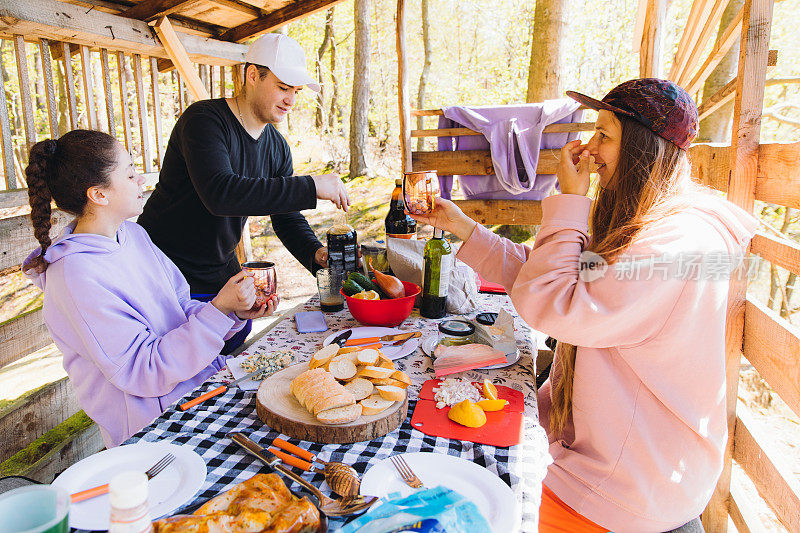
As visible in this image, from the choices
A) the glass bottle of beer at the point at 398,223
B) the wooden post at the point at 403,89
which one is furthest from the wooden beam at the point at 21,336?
the wooden post at the point at 403,89

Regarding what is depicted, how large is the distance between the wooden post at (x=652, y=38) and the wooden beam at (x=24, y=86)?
387cm

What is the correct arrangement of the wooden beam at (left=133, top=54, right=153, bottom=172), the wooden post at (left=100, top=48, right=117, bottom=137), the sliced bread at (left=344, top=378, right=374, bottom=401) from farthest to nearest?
the wooden beam at (left=133, top=54, right=153, bottom=172) < the wooden post at (left=100, top=48, right=117, bottom=137) < the sliced bread at (left=344, top=378, right=374, bottom=401)

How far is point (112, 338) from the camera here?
159 centimetres

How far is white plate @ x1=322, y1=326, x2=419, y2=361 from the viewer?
5.97 ft

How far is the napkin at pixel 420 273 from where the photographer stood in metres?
2.33

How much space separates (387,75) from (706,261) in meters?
15.9

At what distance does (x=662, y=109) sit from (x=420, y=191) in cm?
84

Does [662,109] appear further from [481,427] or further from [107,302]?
[107,302]

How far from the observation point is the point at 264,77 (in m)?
2.58

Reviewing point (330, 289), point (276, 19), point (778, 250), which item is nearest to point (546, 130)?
point (276, 19)

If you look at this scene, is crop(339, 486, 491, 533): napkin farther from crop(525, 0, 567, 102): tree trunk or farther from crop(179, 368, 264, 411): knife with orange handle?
crop(525, 0, 567, 102): tree trunk

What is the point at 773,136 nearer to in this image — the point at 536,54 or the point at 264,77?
the point at 536,54

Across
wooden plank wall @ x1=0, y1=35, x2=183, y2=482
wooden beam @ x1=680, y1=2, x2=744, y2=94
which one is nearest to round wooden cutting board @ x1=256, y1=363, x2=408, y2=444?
wooden plank wall @ x1=0, y1=35, x2=183, y2=482

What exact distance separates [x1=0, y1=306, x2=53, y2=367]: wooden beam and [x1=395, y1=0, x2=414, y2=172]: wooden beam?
307 cm
